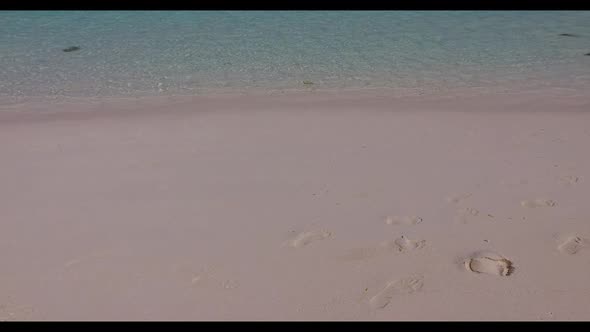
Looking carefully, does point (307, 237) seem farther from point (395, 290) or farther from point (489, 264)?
point (489, 264)

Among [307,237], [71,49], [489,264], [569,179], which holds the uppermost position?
[569,179]

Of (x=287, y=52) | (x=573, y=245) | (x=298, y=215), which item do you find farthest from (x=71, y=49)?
(x=573, y=245)

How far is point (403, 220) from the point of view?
3.12m

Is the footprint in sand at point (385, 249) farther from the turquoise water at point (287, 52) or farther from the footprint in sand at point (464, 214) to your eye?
the turquoise water at point (287, 52)

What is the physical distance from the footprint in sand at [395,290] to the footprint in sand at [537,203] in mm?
1089

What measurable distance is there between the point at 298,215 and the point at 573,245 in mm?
1582

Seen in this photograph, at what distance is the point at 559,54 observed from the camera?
683 centimetres

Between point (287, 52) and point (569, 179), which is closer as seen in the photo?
point (569, 179)

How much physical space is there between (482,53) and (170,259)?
572 centimetres

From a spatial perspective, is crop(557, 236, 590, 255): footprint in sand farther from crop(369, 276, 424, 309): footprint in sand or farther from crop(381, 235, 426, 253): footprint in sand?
crop(369, 276, 424, 309): footprint in sand

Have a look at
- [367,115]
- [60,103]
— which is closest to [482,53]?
[367,115]

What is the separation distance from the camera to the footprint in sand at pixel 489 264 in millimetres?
2637

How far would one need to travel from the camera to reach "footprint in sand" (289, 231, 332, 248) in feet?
9.54

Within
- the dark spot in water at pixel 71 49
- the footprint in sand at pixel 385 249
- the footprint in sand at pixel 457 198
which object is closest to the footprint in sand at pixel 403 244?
the footprint in sand at pixel 385 249
